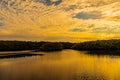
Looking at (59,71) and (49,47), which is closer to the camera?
(59,71)

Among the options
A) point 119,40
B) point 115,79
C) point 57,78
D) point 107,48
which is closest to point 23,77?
point 57,78

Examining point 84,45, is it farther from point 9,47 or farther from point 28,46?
point 9,47

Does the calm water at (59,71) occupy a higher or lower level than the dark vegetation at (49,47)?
higher

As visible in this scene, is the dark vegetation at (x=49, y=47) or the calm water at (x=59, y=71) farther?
the dark vegetation at (x=49, y=47)

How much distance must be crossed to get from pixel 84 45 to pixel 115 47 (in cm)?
3180

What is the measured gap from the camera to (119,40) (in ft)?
582

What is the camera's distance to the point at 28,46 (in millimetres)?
182250

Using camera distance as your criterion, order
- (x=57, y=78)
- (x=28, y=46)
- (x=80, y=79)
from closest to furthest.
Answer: (x=80, y=79), (x=57, y=78), (x=28, y=46)

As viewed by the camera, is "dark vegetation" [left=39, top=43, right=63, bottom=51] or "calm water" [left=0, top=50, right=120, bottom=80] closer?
"calm water" [left=0, top=50, right=120, bottom=80]

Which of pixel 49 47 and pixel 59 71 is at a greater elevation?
pixel 59 71

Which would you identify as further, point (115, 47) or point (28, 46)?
point (28, 46)

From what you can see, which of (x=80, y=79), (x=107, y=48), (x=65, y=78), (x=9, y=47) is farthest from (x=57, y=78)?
(x=107, y=48)

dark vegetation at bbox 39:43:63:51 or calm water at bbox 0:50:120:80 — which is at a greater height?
calm water at bbox 0:50:120:80

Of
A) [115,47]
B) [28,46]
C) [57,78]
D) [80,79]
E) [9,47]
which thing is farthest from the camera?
[28,46]
